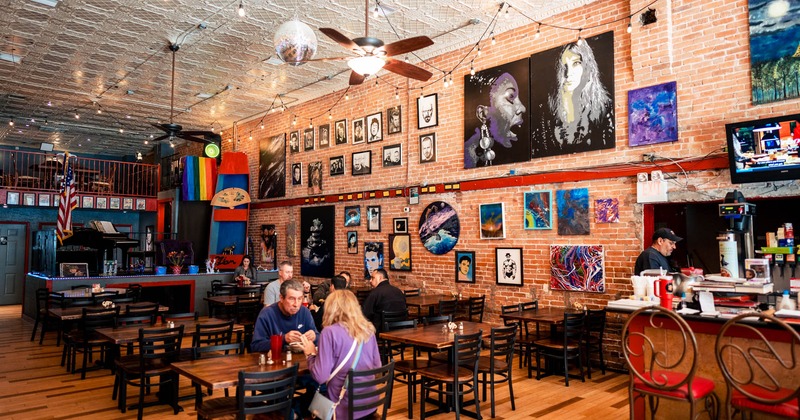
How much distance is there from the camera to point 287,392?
349cm

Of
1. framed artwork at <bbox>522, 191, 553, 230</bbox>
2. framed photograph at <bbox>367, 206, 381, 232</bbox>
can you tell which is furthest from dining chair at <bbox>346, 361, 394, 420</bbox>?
framed photograph at <bbox>367, 206, 381, 232</bbox>

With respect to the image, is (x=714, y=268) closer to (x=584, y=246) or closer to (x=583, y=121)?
(x=584, y=246)

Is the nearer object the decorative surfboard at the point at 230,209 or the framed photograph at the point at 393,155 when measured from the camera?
the framed photograph at the point at 393,155

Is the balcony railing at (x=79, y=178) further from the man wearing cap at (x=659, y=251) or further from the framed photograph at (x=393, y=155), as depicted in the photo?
the man wearing cap at (x=659, y=251)

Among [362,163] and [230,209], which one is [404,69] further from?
[230,209]

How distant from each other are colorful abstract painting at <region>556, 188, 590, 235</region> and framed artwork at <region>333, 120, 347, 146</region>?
5.27 meters

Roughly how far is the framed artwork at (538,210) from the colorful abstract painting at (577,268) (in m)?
0.38

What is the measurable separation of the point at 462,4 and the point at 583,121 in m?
2.39

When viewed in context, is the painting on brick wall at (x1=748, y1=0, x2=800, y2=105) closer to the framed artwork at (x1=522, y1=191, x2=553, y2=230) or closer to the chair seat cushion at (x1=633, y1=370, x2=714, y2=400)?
the framed artwork at (x1=522, y1=191, x2=553, y2=230)

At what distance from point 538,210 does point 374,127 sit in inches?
162

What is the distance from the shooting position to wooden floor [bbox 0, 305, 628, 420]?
5102 millimetres

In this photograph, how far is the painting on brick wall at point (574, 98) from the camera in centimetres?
700

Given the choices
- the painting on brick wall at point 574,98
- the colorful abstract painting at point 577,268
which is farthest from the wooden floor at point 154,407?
the painting on brick wall at point 574,98

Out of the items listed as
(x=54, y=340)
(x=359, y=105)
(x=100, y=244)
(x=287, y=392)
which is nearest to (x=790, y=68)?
(x=287, y=392)
